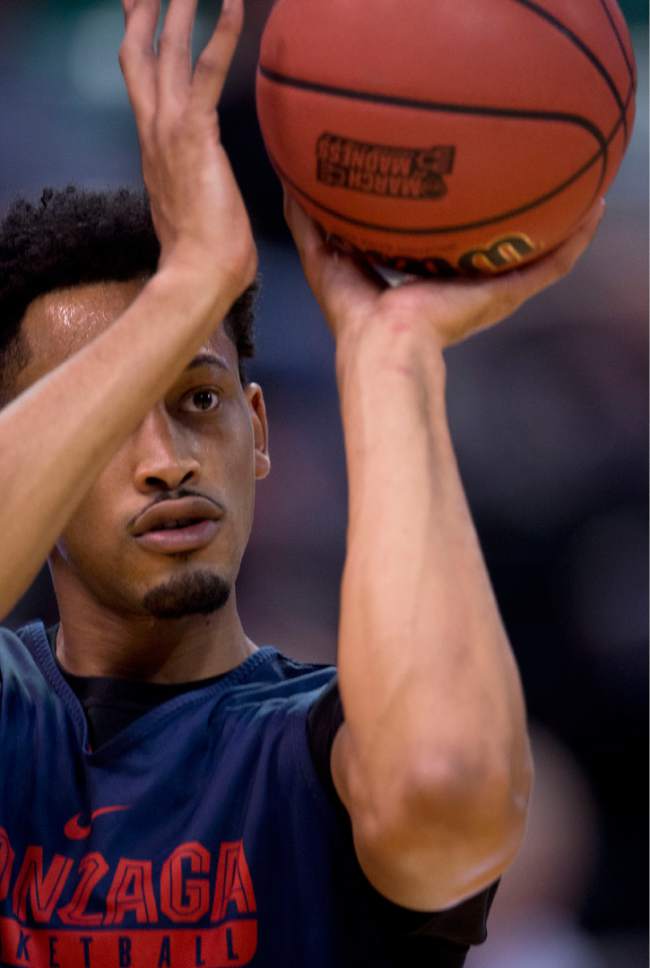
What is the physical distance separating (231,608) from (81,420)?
79 centimetres

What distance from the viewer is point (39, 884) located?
226 cm

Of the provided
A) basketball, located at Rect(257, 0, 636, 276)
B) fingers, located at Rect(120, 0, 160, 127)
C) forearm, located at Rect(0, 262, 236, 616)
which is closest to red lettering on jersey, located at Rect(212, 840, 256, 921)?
forearm, located at Rect(0, 262, 236, 616)

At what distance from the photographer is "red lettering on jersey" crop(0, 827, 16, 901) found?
225 cm

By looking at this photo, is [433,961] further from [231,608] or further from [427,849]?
[231,608]

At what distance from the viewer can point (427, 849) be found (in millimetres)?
1738

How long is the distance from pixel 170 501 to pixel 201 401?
0.25 metres

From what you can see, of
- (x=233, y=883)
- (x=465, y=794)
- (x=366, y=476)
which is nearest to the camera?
(x=465, y=794)

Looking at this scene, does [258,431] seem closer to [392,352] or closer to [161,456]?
[161,456]

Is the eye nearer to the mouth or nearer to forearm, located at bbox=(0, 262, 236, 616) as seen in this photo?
the mouth

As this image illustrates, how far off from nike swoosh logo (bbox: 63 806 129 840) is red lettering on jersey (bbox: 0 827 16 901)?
0.10 meters

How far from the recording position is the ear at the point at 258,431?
113 inches

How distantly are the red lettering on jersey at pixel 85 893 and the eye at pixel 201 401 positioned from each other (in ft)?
2.64

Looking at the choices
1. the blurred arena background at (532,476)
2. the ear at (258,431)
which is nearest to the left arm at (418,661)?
the ear at (258,431)

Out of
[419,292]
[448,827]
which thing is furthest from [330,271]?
[448,827]
